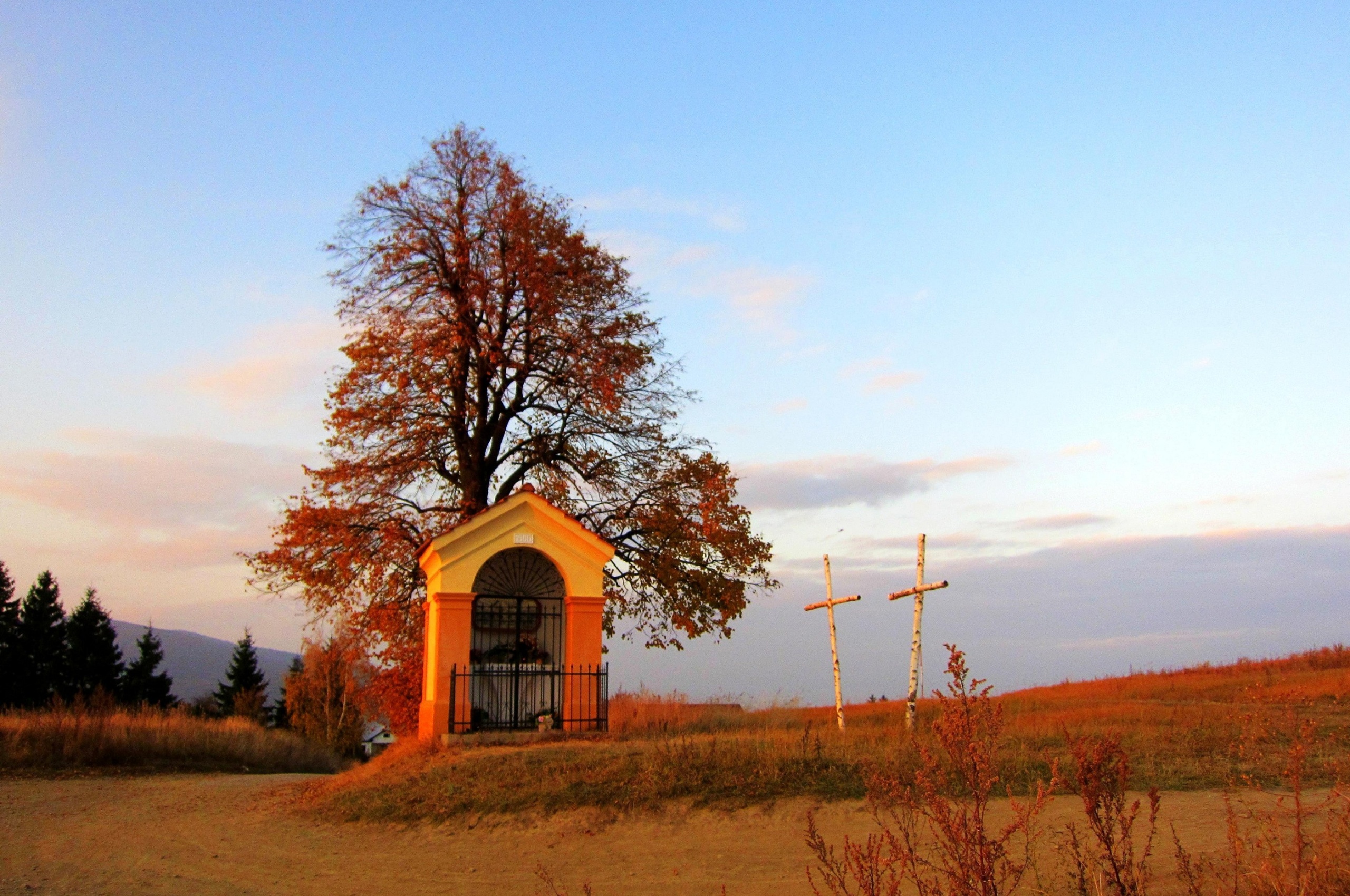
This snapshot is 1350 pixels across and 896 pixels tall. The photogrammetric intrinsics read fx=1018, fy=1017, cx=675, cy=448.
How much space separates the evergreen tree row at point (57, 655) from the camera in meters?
46.2

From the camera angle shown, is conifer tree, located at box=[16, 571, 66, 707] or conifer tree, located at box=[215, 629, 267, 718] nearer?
conifer tree, located at box=[16, 571, 66, 707]

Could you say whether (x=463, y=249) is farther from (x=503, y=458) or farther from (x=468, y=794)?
(x=468, y=794)

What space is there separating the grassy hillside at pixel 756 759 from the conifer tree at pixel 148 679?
3923 centimetres

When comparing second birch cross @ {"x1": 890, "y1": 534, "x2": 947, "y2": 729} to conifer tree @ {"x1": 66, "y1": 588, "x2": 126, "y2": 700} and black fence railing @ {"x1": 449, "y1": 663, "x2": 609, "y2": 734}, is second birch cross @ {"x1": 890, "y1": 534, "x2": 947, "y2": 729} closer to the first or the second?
black fence railing @ {"x1": 449, "y1": 663, "x2": 609, "y2": 734}

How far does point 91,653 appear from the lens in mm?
48812

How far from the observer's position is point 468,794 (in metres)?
12.4

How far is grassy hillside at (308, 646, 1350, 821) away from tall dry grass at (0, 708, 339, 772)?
6428mm

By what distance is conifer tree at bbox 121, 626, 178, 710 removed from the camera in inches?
1956

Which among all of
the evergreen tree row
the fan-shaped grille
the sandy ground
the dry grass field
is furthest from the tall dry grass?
the evergreen tree row

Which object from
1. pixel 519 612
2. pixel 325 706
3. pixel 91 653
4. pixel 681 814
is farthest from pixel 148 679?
pixel 681 814

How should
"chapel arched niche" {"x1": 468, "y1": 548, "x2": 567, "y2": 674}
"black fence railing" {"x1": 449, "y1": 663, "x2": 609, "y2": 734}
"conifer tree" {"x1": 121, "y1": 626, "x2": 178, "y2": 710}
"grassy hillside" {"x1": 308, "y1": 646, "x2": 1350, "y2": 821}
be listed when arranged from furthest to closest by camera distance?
"conifer tree" {"x1": 121, "y1": 626, "x2": 178, "y2": 710}, "chapel arched niche" {"x1": 468, "y1": 548, "x2": 567, "y2": 674}, "black fence railing" {"x1": 449, "y1": 663, "x2": 609, "y2": 734}, "grassy hillside" {"x1": 308, "y1": 646, "x2": 1350, "y2": 821}

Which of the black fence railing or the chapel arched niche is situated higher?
the chapel arched niche

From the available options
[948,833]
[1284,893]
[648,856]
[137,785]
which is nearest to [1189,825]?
[1284,893]

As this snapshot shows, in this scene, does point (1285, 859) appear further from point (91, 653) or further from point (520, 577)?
point (91, 653)
